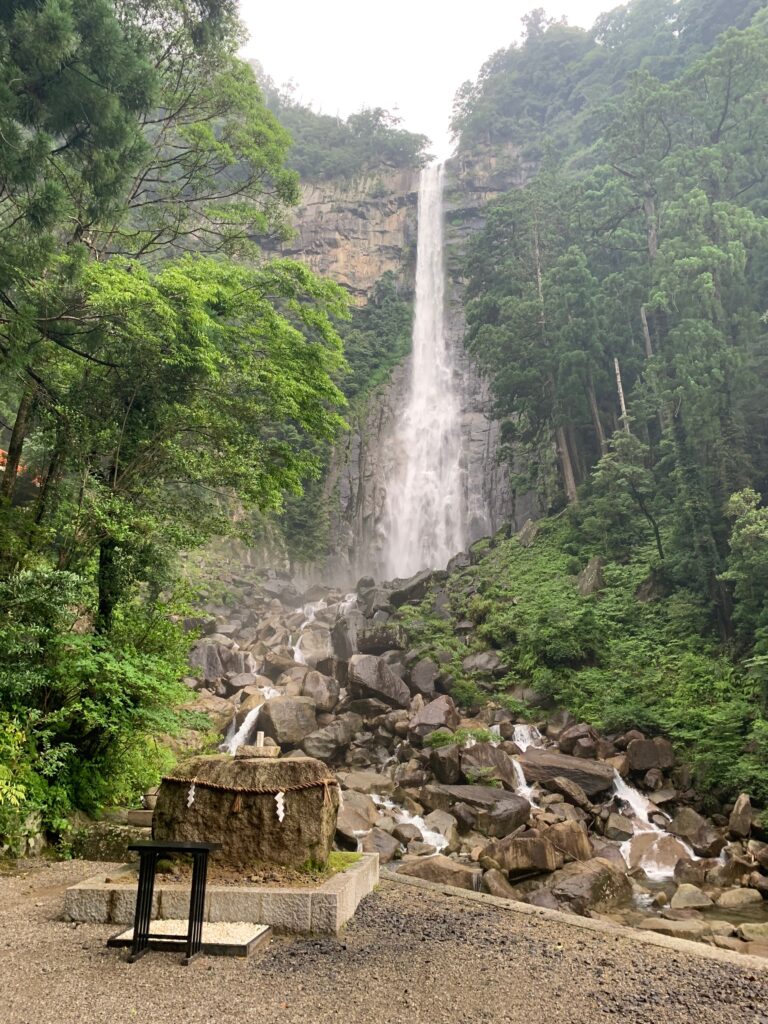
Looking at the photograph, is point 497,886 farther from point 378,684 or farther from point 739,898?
point 378,684

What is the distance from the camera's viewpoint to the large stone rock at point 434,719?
47.9ft

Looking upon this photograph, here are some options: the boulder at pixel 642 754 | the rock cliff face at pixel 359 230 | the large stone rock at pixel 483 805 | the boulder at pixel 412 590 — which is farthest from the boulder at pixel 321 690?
the rock cliff face at pixel 359 230

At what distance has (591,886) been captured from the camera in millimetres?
7852

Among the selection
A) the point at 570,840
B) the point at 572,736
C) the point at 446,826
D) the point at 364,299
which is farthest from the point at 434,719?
the point at 364,299

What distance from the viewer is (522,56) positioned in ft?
176

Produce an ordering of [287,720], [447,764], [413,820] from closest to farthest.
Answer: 1. [413,820]
2. [447,764]
3. [287,720]

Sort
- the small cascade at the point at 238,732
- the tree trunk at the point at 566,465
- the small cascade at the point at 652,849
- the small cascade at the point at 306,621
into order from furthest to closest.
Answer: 1. the tree trunk at the point at 566,465
2. the small cascade at the point at 306,621
3. the small cascade at the point at 238,732
4. the small cascade at the point at 652,849

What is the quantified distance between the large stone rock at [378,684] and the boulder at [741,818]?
796cm

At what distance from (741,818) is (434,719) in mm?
6440

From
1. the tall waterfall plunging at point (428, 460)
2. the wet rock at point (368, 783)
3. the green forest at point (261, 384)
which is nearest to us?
the green forest at point (261, 384)

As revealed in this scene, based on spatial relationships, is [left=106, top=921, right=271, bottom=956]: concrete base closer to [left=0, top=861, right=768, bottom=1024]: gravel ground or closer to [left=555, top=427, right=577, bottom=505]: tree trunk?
[left=0, top=861, right=768, bottom=1024]: gravel ground

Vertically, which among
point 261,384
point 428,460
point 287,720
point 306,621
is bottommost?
point 287,720

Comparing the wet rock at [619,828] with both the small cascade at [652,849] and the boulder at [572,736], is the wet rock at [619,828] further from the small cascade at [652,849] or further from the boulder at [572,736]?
the boulder at [572,736]

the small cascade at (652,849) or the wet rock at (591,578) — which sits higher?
the wet rock at (591,578)
